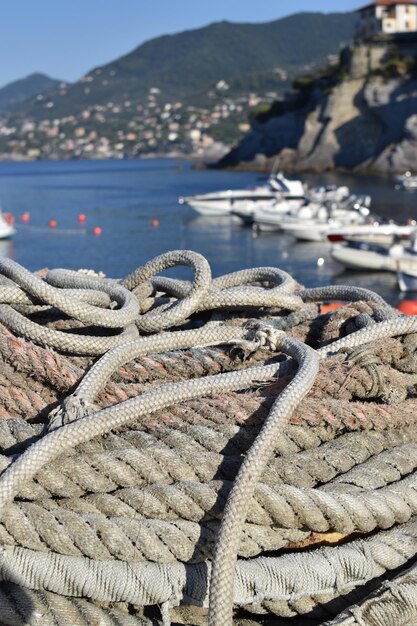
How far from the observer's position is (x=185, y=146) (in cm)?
18612

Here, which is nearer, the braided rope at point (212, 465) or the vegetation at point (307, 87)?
the braided rope at point (212, 465)

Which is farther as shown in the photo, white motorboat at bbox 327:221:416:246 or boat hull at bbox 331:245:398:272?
white motorboat at bbox 327:221:416:246

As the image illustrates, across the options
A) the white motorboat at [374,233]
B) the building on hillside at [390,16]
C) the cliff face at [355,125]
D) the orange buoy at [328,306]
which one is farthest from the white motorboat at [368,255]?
the building on hillside at [390,16]

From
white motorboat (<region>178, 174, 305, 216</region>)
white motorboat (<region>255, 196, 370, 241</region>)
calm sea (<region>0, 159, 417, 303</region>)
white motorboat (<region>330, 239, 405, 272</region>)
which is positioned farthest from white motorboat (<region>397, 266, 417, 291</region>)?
white motorboat (<region>178, 174, 305, 216</region>)

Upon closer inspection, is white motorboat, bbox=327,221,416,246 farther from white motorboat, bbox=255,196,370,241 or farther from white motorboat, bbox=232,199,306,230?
white motorboat, bbox=232,199,306,230

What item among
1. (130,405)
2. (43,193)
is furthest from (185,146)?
(130,405)

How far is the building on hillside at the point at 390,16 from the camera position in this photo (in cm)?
9575

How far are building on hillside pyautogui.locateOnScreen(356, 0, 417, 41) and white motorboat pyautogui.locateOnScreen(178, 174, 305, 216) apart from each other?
54261mm


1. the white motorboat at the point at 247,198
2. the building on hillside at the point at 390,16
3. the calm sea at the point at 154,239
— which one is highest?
the building on hillside at the point at 390,16

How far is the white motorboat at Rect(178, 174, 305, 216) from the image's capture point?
45094 millimetres

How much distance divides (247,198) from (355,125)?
128 ft

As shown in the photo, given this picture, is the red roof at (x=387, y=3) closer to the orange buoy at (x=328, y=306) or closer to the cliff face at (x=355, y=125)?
the cliff face at (x=355, y=125)

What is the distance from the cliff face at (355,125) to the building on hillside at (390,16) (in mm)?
12144

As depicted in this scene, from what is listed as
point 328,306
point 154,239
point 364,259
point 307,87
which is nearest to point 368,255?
point 364,259
